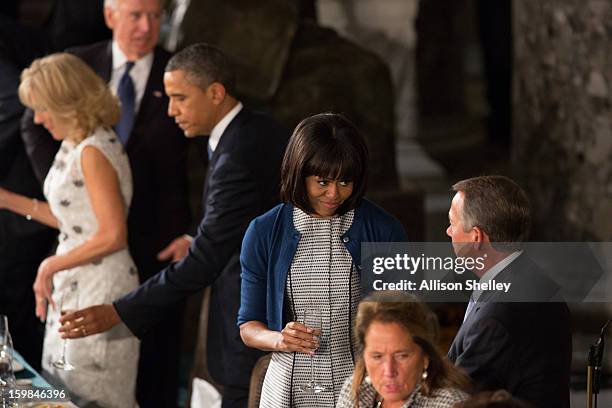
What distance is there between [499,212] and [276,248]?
1.98 ft

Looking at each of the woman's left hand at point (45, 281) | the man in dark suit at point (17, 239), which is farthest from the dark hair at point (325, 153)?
the man in dark suit at point (17, 239)

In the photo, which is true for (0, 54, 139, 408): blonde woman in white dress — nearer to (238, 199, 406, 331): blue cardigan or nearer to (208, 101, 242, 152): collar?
(208, 101, 242, 152): collar

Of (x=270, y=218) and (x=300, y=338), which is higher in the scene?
(x=270, y=218)

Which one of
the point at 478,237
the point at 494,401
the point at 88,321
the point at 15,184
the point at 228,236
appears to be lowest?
the point at 494,401

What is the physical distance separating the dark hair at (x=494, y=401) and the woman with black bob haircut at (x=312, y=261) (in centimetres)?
35

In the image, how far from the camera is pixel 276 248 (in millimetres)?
3342

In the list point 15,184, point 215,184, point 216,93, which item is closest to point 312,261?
point 215,184

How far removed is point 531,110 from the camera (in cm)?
841

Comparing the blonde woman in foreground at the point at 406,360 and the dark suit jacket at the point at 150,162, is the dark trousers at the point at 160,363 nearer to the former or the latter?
the dark suit jacket at the point at 150,162

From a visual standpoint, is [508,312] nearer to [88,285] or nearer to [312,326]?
[312,326]

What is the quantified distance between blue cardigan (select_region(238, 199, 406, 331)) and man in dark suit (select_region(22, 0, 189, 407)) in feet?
5.14

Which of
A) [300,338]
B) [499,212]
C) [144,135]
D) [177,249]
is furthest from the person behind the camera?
[144,135]

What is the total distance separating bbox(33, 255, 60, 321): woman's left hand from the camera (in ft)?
14.6

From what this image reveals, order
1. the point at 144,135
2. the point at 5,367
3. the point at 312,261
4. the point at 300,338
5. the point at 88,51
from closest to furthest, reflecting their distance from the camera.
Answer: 1. the point at 300,338
2. the point at 312,261
3. the point at 5,367
4. the point at 144,135
5. the point at 88,51
